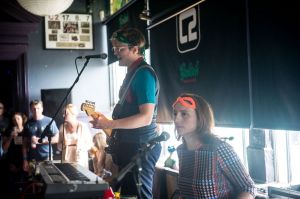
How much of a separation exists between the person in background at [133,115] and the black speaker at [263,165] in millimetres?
938

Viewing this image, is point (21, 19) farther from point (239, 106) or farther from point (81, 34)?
point (239, 106)

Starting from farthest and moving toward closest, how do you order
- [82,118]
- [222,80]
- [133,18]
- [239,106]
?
[82,118] < [133,18] < [222,80] < [239,106]

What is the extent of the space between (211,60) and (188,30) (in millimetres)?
518

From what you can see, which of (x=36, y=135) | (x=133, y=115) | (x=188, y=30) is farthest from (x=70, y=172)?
(x=36, y=135)

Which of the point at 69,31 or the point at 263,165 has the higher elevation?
the point at 69,31

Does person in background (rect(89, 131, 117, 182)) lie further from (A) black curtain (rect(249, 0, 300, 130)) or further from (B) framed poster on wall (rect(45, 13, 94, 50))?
(A) black curtain (rect(249, 0, 300, 130))

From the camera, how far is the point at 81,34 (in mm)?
6816

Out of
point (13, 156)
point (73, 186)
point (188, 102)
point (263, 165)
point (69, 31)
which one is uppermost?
point (69, 31)

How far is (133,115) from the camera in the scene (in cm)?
253

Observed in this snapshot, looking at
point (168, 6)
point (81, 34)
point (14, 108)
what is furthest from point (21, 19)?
point (168, 6)

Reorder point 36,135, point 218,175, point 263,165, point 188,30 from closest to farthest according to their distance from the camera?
1. point 218,175
2. point 263,165
3. point 188,30
4. point 36,135

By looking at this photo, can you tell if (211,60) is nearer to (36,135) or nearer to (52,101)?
(36,135)

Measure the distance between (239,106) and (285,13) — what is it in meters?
0.85

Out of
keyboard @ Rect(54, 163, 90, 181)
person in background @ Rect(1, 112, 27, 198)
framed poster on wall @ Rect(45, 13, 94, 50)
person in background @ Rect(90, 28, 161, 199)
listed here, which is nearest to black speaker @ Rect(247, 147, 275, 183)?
person in background @ Rect(90, 28, 161, 199)
